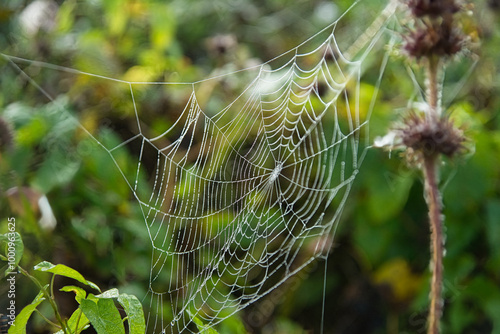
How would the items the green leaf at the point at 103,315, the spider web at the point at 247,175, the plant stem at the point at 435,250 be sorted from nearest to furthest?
the green leaf at the point at 103,315
the plant stem at the point at 435,250
the spider web at the point at 247,175

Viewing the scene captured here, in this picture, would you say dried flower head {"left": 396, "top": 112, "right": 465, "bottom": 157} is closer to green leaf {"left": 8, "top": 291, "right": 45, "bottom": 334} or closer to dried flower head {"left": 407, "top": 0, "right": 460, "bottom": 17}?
dried flower head {"left": 407, "top": 0, "right": 460, "bottom": 17}

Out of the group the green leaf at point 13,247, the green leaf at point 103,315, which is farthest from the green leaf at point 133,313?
the green leaf at point 13,247

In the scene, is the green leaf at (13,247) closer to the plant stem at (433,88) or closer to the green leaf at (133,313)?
the green leaf at (133,313)

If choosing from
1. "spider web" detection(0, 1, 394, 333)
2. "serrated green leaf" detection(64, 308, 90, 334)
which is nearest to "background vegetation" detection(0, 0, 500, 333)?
"spider web" detection(0, 1, 394, 333)

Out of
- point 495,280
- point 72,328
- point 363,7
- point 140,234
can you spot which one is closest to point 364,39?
point 363,7

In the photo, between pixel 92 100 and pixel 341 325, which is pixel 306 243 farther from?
pixel 92 100
